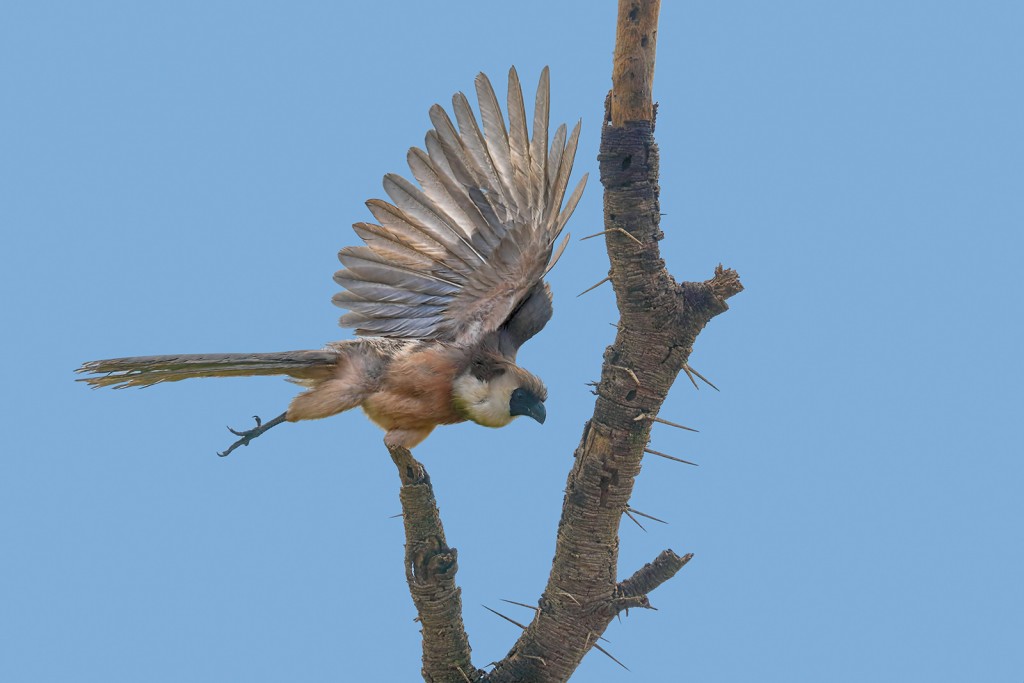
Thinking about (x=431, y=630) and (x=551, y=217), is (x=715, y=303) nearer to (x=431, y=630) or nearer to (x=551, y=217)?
(x=551, y=217)

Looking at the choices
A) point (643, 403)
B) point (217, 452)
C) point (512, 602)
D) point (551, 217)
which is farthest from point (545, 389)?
point (217, 452)

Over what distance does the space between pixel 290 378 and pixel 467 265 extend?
2.45 ft

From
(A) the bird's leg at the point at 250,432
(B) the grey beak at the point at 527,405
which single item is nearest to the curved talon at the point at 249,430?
(A) the bird's leg at the point at 250,432

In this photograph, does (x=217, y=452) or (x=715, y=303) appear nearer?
(x=715, y=303)

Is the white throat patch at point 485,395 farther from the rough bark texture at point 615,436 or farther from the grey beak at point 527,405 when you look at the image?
the rough bark texture at point 615,436

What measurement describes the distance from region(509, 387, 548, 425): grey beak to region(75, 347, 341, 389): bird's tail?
0.63 meters

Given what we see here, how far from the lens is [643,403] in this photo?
3.85 metres

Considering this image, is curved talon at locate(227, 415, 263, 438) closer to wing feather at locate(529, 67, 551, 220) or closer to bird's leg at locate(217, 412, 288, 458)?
bird's leg at locate(217, 412, 288, 458)

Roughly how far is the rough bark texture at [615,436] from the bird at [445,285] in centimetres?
20

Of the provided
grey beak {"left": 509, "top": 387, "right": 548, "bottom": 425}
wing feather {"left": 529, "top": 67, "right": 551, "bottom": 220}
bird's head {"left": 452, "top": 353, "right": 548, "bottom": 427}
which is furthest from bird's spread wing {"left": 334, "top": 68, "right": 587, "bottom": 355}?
grey beak {"left": 509, "top": 387, "right": 548, "bottom": 425}

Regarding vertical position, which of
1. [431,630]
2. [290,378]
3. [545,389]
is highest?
[545,389]

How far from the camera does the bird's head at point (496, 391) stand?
3.84 meters

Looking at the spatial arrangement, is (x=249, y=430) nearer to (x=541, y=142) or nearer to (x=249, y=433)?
(x=249, y=433)

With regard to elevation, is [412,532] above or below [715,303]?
below
